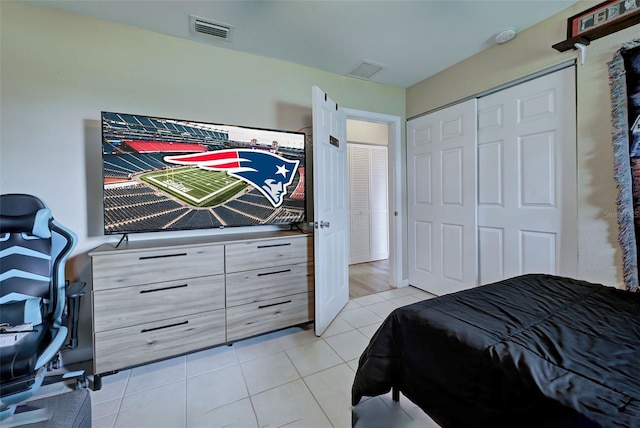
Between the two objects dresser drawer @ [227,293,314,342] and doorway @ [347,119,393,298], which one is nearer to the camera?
dresser drawer @ [227,293,314,342]

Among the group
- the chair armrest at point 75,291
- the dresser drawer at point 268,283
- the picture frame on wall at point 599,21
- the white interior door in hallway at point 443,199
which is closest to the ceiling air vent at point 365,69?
the white interior door in hallway at point 443,199

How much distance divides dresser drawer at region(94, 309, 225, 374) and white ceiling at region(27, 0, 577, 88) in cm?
222

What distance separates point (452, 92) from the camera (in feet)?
9.43

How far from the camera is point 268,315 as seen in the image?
2.24 metres

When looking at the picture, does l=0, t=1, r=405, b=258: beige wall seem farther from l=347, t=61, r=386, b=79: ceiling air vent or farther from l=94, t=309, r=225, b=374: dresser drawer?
l=347, t=61, r=386, b=79: ceiling air vent

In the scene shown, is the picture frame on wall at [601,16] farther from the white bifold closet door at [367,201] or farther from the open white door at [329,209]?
the white bifold closet door at [367,201]

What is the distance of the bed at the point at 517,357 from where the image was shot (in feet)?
2.22

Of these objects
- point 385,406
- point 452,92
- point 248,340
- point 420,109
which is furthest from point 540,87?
point 248,340

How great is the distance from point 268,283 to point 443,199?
2107 millimetres

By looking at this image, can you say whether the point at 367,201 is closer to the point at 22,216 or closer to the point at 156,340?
the point at 156,340

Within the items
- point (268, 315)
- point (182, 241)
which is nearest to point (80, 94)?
point (182, 241)

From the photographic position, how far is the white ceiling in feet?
6.22

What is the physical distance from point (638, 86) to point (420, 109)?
1823 mm

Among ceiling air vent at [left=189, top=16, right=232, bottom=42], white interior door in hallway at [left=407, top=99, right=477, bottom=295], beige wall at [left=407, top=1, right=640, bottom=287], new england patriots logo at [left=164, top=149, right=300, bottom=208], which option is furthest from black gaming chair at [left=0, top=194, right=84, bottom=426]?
beige wall at [left=407, top=1, right=640, bottom=287]
